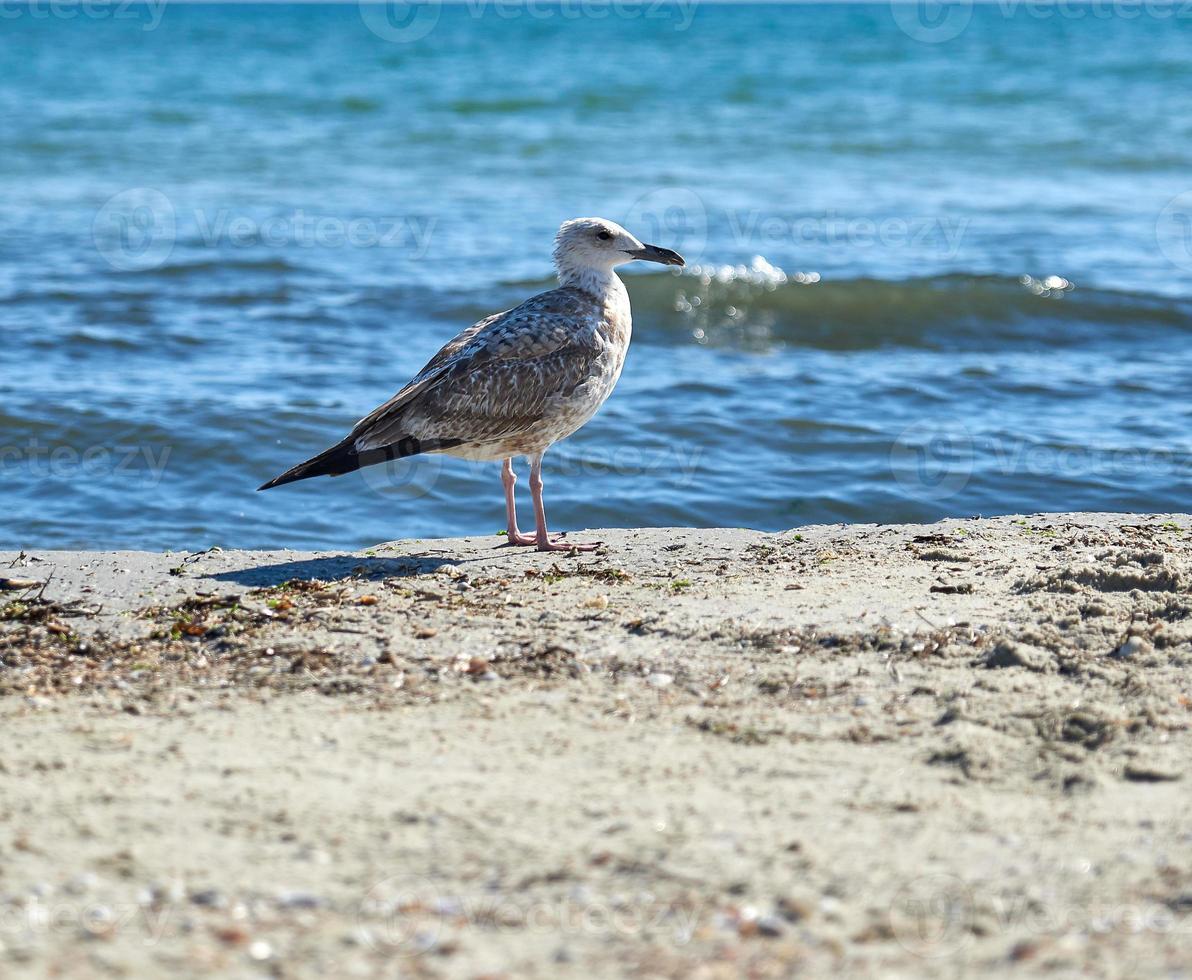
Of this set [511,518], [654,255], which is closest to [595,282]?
[654,255]

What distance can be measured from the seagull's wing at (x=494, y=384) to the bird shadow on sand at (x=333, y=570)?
1.63ft

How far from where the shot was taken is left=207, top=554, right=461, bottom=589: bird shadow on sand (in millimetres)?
6031

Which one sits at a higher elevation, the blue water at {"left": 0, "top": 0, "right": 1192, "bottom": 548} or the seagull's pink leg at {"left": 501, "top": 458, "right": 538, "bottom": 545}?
the blue water at {"left": 0, "top": 0, "right": 1192, "bottom": 548}

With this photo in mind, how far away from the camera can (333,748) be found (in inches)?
162

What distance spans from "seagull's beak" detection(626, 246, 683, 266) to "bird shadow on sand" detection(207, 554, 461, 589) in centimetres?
179

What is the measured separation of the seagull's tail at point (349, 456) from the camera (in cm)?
613

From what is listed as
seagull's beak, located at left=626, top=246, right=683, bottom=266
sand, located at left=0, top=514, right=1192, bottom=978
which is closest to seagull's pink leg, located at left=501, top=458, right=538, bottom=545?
sand, located at left=0, top=514, right=1192, bottom=978

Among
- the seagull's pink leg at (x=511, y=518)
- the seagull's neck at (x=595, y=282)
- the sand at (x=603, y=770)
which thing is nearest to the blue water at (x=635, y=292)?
the seagull's pink leg at (x=511, y=518)

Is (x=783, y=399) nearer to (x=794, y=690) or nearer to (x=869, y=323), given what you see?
(x=869, y=323)

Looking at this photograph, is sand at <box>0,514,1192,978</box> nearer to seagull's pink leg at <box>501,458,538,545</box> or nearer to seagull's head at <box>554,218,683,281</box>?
seagull's pink leg at <box>501,458,538,545</box>

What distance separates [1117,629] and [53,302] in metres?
9.91

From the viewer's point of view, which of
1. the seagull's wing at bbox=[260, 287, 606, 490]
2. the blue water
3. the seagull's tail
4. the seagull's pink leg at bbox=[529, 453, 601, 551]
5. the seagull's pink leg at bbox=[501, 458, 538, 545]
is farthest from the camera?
the blue water

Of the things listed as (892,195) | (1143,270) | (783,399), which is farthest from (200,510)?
(892,195)

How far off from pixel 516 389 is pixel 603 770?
2.86m
